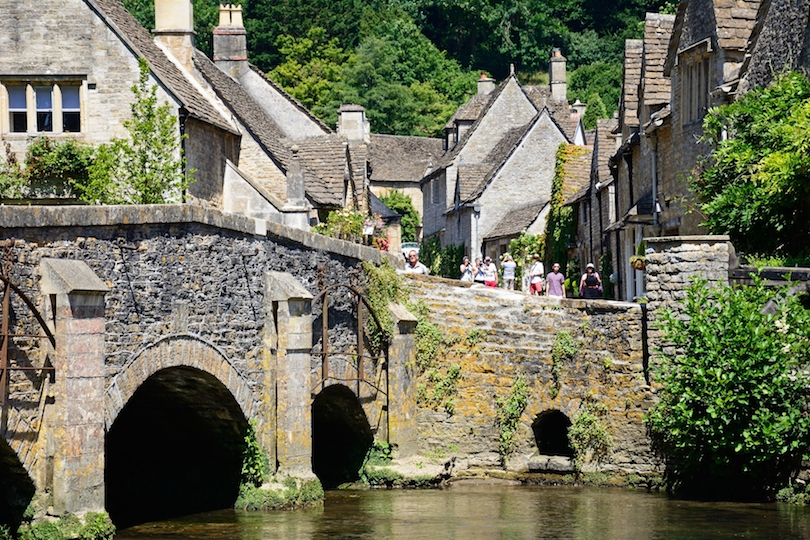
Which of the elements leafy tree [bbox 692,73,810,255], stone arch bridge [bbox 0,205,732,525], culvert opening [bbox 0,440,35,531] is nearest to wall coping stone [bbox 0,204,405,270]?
stone arch bridge [bbox 0,205,732,525]

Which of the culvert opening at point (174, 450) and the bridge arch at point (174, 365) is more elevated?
the bridge arch at point (174, 365)

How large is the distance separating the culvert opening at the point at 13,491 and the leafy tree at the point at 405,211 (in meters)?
65.8

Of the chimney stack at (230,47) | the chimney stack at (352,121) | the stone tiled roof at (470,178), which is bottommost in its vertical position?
the stone tiled roof at (470,178)

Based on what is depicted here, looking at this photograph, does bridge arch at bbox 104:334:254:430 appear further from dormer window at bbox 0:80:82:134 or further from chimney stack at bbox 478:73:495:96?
chimney stack at bbox 478:73:495:96

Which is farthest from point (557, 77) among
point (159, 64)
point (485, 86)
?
point (159, 64)

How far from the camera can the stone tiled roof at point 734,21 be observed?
27.1 m

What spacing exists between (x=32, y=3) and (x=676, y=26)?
13.6 metres

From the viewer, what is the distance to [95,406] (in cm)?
1554

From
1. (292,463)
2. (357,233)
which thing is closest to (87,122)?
(357,233)

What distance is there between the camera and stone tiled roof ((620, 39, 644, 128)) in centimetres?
3619

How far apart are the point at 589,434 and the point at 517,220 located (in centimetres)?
3067

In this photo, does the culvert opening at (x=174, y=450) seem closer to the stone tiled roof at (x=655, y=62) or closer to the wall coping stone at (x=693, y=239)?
the wall coping stone at (x=693, y=239)

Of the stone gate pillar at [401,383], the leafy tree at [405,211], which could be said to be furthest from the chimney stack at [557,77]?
the stone gate pillar at [401,383]

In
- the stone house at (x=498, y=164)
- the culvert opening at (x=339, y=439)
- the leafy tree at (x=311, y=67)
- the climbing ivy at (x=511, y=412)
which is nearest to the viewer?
the culvert opening at (x=339, y=439)
